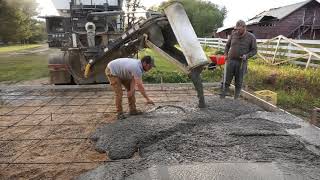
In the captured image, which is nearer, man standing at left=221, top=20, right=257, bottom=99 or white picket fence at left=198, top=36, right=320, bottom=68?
man standing at left=221, top=20, right=257, bottom=99

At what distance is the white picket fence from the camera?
33.4 feet

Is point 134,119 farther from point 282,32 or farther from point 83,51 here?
point 282,32

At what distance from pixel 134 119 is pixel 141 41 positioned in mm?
1700

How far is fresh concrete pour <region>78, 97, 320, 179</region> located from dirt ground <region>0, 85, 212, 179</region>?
32cm

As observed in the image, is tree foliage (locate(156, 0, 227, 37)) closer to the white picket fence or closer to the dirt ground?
the white picket fence

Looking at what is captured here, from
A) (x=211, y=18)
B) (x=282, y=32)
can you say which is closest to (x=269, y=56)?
(x=282, y=32)

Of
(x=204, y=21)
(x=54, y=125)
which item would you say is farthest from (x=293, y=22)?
(x=54, y=125)

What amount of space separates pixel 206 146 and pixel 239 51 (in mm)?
2775

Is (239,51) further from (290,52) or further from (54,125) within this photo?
(290,52)

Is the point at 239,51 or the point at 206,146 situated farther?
the point at 239,51

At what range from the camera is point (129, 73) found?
5.10 m

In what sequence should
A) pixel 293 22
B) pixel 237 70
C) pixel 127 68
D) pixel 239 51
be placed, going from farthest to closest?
pixel 293 22 → pixel 237 70 → pixel 239 51 → pixel 127 68

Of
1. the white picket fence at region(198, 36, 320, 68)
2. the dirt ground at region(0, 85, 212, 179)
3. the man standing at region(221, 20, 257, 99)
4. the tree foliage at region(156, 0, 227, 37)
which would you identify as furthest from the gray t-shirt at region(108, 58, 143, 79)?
the tree foliage at region(156, 0, 227, 37)

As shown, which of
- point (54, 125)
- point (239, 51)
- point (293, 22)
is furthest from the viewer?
point (293, 22)
